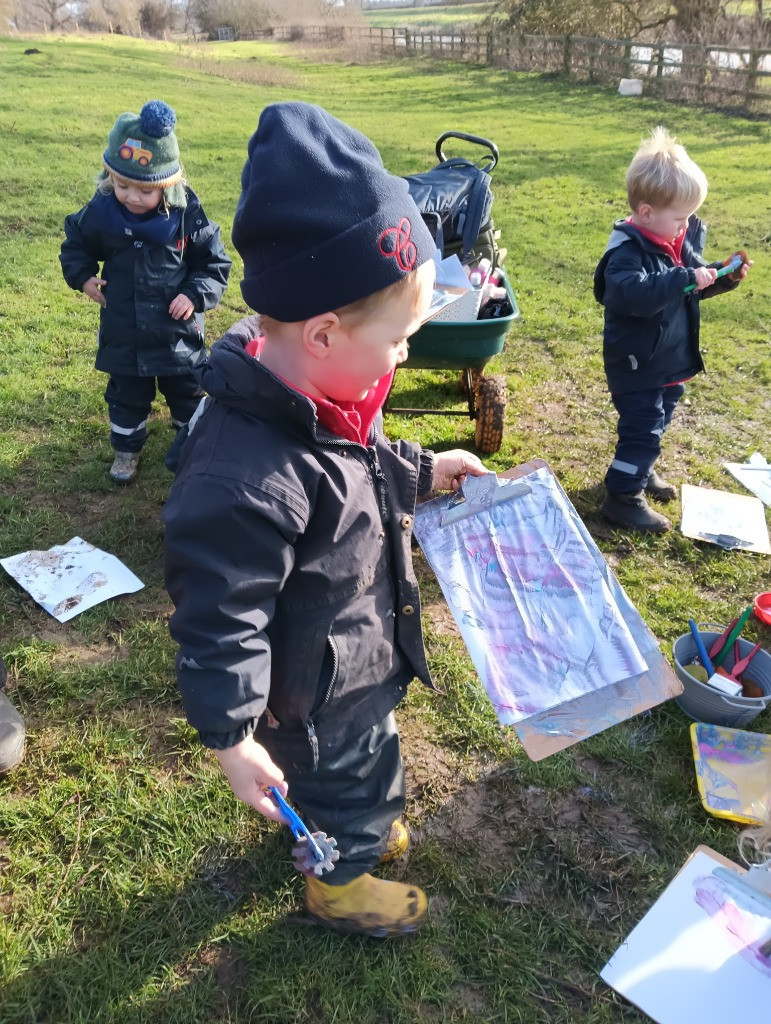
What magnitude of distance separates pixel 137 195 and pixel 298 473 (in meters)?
2.40

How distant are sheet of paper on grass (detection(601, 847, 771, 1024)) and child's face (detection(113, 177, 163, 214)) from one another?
3253 millimetres

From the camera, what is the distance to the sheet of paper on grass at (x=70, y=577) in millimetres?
2936

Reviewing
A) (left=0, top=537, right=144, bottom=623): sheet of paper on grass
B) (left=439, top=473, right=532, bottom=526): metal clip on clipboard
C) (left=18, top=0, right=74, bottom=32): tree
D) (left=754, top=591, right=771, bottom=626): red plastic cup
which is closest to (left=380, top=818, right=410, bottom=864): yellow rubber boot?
(left=439, top=473, right=532, bottom=526): metal clip on clipboard

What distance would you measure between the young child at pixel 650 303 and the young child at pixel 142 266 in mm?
1876

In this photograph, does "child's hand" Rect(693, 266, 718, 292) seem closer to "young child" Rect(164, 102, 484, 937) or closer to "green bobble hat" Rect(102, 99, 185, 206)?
"young child" Rect(164, 102, 484, 937)

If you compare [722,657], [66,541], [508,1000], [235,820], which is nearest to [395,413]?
[66,541]

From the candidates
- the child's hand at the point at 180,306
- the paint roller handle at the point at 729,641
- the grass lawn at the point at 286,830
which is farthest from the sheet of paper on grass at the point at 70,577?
the paint roller handle at the point at 729,641

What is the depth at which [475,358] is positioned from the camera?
148 inches

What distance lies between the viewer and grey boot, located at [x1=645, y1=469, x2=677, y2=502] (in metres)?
3.76

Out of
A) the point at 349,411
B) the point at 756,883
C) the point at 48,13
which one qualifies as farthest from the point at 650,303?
the point at 48,13

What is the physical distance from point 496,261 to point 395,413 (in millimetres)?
1098

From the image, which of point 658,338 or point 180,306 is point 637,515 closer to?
point 658,338

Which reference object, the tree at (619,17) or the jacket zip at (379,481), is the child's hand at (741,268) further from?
the tree at (619,17)

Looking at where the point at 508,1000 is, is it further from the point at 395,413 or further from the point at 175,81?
the point at 175,81
